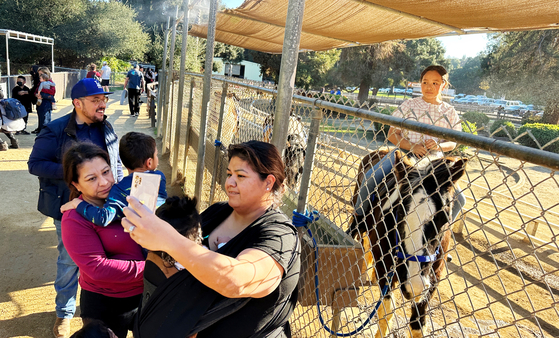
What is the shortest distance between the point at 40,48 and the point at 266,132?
109 feet

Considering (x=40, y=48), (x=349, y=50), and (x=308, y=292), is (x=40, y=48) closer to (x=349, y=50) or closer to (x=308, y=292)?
(x=349, y=50)

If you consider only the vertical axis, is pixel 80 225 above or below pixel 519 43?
below

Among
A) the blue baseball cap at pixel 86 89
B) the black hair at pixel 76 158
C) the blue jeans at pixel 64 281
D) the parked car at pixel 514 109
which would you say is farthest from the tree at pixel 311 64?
the black hair at pixel 76 158

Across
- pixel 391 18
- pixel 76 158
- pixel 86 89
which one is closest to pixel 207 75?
pixel 86 89

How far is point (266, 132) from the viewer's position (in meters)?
4.27

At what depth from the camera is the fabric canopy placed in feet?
11.9

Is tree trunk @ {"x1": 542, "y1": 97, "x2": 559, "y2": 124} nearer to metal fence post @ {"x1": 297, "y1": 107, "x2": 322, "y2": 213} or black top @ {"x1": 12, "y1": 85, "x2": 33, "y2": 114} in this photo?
metal fence post @ {"x1": 297, "y1": 107, "x2": 322, "y2": 213}

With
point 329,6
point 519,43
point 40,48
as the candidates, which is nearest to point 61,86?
point 40,48

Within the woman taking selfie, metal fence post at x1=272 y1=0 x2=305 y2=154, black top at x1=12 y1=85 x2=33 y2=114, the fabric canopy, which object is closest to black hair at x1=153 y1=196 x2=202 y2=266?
the woman taking selfie

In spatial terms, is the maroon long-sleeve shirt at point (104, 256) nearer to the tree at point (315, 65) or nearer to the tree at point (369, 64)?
the tree at point (369, 64)

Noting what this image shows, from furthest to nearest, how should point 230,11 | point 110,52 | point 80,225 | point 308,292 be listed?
point 110,52
point 230,11
point 308,292
point 80,225

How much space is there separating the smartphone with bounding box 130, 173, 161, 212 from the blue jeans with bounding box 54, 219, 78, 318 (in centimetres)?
221

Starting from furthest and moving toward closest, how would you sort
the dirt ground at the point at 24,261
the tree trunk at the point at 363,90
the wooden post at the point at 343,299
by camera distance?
1. the tree trunk at the point at 363,90
2. the dirt ground at the point at 24,261
3. the wooden post at the point at 343,299

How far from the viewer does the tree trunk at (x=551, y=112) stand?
1954 centimetres
